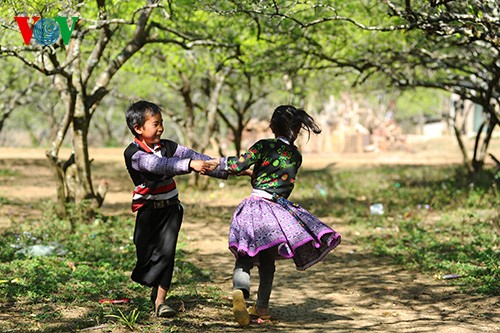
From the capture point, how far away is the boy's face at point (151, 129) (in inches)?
222

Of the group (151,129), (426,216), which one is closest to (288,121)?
(151,129)

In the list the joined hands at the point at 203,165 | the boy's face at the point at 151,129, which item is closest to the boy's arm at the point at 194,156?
the joined hands at the point at 203,165

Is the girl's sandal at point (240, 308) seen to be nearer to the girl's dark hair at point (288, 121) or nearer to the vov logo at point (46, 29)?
the girl's dark hair at point (288, 121)

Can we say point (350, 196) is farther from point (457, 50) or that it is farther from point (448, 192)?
point (457, 50)

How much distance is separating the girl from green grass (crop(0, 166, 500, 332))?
1.82 feet

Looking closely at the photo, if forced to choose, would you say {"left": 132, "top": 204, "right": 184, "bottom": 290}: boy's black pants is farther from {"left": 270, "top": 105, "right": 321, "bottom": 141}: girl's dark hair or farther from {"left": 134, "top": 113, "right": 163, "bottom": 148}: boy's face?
{"left": 270, "top": 105, "right": 321, "bottom": 141}: girl's dark hair

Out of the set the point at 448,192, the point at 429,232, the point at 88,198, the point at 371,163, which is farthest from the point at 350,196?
the point at 371,163

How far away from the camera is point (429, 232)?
11.3 meters

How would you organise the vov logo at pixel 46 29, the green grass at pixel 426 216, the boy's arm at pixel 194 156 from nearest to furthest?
the boy's arm at pixel 194 156, the vov logo at pixel 46 29, the green grass at pixel 426 216

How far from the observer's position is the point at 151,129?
18.5 ft

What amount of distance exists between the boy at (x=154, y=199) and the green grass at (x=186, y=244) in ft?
1.18

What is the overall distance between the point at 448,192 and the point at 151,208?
1101 centimetres

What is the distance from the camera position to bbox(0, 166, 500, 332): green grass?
20.8 feet

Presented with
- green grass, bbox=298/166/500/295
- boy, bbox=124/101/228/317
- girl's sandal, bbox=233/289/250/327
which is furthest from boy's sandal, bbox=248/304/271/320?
green grass, bbox=298/166/500/295
